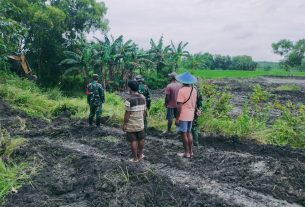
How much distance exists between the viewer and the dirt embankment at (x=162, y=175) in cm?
602

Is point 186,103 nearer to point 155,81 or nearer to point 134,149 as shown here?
point 134,149

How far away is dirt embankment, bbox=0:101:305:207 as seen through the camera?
6016 mm

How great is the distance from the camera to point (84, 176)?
274 inches

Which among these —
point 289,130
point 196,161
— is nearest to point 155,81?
point 289,130

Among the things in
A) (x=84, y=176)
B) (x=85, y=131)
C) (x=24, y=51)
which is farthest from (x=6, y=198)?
(x=24, y=51)

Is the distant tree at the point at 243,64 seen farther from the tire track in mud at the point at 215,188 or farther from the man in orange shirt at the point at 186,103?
the tire track in mud at the point at 215,188

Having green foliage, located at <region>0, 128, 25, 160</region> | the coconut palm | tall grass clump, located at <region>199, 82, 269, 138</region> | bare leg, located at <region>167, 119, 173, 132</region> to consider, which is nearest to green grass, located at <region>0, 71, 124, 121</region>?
bare leg, located at <region>167, 119, 173, 132</region>

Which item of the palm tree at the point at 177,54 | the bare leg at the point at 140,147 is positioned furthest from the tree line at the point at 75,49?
the bare leg at the point at 140,147

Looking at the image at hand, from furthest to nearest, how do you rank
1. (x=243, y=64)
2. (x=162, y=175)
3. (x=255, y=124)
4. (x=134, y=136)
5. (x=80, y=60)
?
(x=243, y=64)
(x=80, y=60)
(x=255, y=124)
(x=134, y=136)
(x=162, y=175)

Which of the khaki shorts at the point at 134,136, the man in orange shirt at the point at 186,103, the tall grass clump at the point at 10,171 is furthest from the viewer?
the man in orange shirt at the point at 186,103

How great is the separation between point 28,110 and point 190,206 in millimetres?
10674

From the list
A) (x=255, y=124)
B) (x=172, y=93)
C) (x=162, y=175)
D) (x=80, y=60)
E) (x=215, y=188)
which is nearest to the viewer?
(x=215, y=188)

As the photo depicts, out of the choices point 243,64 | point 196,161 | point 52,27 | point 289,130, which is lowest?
point 243,64

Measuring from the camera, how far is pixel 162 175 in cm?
688
